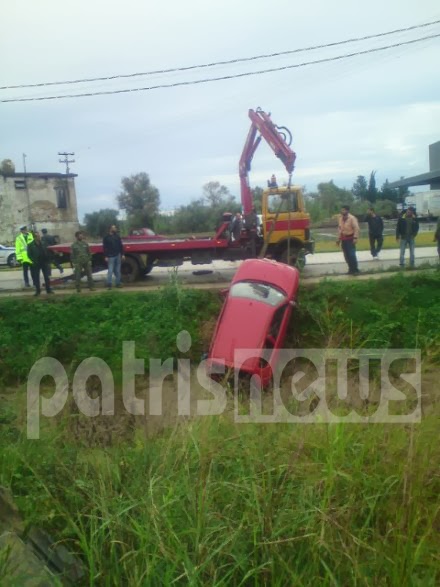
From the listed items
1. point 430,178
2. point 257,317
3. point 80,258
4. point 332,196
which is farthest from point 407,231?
point 332,196

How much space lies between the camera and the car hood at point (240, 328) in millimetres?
9281

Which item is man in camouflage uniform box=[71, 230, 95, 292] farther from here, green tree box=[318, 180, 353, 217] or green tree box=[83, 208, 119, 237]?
green tree box=[318, 180, 353, 217]

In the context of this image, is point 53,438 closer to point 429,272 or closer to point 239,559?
point 239,559

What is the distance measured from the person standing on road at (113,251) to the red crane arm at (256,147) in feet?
13.3

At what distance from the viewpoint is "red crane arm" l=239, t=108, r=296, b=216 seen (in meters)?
16.1

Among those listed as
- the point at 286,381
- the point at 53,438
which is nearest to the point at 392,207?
the point at 286,381

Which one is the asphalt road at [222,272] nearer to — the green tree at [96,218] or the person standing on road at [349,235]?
the person standing on road at [349,235]

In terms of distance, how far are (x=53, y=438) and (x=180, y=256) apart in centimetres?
1139

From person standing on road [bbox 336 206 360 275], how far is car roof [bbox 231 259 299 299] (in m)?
4.13

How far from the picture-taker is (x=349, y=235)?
46.2 ft

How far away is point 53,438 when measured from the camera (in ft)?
16.4

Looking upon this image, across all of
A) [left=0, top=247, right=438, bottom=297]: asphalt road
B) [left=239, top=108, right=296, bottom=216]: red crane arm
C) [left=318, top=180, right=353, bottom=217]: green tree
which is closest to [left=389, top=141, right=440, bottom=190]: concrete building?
[left=318, top=180, right=353, bottom=217]: green tree

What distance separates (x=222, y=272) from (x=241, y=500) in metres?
14.3

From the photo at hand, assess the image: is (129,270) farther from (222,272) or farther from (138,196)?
(138,196)
